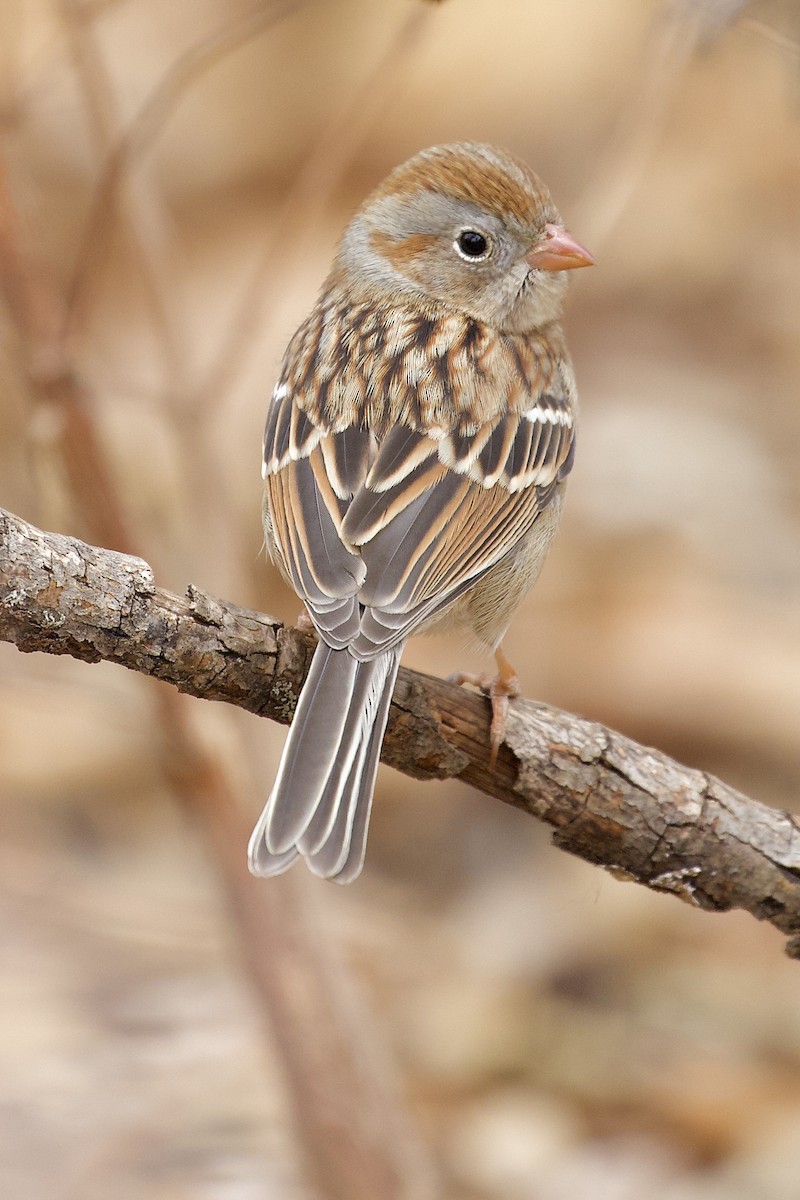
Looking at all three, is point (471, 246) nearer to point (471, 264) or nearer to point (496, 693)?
point (471, 264)

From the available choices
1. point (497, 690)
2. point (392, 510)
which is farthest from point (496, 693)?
point (392, 510)

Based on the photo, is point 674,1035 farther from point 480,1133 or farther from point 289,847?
point 289,847

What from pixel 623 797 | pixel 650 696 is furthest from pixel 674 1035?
pixel 623 797

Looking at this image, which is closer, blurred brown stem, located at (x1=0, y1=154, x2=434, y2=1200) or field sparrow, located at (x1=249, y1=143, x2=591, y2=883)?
field sparrow, located at (x1=249, y1=143, x2=591, y2=883)

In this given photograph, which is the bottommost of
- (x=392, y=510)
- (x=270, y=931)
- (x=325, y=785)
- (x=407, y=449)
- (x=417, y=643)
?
(x=270, y=931)

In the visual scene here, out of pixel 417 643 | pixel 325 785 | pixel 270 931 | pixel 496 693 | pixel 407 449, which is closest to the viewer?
pixel 325 785

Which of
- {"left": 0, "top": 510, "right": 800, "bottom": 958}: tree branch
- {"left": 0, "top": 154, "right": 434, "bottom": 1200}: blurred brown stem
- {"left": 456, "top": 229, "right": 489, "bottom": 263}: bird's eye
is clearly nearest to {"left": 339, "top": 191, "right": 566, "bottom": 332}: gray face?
{"left": 456, "top": 229, "right": 489, "bottom": 263}: bird's eye

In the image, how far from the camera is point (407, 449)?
3.52 meters

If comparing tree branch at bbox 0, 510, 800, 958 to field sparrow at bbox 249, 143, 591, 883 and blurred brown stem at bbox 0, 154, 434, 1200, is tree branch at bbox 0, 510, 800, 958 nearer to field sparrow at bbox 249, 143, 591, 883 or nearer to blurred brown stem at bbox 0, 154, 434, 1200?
field sparrow at bbox 249, 143, 591, 883

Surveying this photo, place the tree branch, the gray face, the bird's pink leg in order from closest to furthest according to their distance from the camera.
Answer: the tree branch < the bird's pink leg < the gray face

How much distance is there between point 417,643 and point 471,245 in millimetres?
3117

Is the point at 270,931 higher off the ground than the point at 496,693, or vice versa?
the point at 496,693

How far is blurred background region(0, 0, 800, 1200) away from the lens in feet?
15.2

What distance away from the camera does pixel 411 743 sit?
10.4 feet
